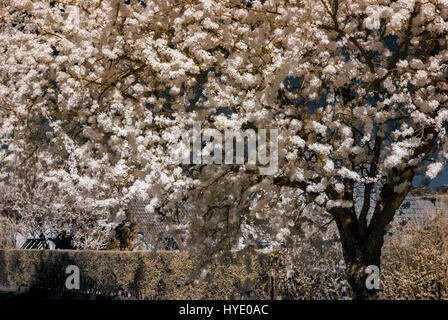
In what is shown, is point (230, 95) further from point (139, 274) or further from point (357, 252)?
point (139, 274)

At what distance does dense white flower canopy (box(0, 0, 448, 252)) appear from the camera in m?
5.84

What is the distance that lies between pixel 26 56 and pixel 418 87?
226 inches

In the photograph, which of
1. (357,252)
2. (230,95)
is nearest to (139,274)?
(357,252)

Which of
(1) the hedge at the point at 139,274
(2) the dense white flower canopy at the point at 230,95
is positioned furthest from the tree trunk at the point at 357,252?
(1) the hedge at the point at 139,274

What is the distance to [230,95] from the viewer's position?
601 centimetres

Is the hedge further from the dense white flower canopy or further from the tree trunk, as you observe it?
the dense white flower canopy

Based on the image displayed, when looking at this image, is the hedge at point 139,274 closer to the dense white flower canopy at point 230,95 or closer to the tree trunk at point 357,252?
the tree trunk at point 357,252

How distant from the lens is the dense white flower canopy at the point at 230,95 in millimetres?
5844

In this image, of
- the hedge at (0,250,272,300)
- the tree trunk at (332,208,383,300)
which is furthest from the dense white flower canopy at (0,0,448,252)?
the hedge at (0,250,272,300)

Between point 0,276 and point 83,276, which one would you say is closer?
point 83,276

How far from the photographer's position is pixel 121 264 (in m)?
13.7

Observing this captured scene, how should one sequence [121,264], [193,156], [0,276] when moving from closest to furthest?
[193,156] → [121,264] → [0,276]
